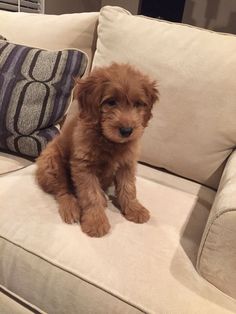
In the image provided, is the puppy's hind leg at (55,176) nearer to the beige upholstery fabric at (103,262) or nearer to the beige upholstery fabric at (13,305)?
the beige upholstery fabric at (103,262)

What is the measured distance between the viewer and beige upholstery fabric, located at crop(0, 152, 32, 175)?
141cm

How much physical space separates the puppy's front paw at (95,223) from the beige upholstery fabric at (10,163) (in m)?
0.43

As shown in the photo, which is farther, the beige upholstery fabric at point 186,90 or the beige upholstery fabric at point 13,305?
the beige upholstery fabric at point 186,90

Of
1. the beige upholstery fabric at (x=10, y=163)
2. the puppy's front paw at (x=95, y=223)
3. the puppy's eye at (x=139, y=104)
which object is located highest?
the puppy's eye at (x=139, y=104)

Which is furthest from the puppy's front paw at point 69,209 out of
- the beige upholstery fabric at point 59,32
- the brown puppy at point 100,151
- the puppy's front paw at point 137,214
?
the beige upholstery fabric at point 59,32

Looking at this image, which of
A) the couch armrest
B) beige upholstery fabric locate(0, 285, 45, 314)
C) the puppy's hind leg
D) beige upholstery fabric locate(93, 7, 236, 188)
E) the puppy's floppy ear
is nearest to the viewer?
the couch armrest

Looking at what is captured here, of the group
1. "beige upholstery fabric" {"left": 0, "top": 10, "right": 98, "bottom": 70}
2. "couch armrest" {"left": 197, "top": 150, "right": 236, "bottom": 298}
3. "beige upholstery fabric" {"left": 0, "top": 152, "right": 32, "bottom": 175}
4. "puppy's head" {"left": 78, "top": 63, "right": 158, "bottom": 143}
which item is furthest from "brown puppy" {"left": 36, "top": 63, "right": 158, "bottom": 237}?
"beige upholstery fabric" {"left": 0, "top": 10, "right": 98, "bottom": 70}

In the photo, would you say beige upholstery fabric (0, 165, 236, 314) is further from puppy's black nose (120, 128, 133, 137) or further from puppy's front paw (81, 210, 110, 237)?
puppy's black nose (120, 128, 133, 137)

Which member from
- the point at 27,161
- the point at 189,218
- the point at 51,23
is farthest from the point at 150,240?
the point at 51,23

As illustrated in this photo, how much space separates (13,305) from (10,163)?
0.58 metres

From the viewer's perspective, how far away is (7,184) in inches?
49.4

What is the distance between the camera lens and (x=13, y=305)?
1.05 m

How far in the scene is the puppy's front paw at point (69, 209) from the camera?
111 cm

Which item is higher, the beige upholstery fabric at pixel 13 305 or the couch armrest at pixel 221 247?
the couch armrest at pixel 221 247
